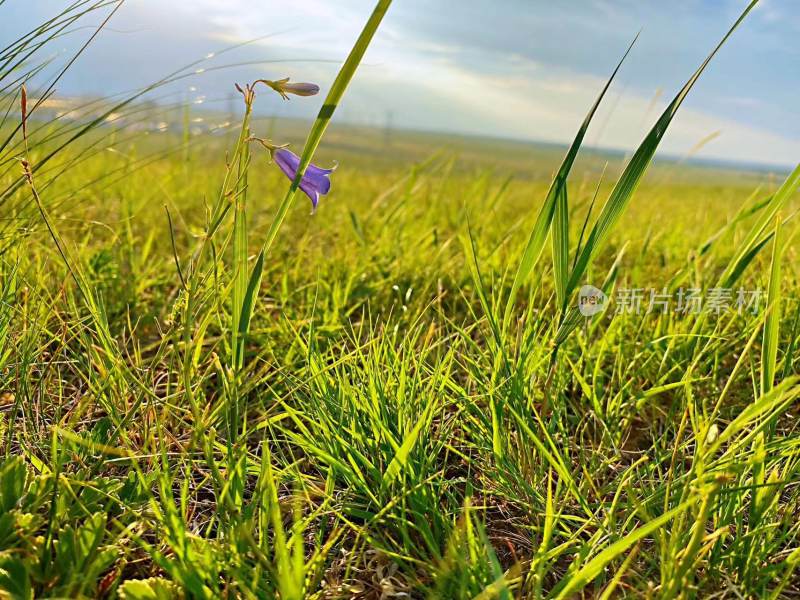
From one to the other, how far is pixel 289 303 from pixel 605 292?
889 mm

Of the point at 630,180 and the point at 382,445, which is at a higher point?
the point at 630,180

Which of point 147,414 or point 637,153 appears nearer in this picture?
point 637,153

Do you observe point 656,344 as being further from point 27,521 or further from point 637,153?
point 27,521

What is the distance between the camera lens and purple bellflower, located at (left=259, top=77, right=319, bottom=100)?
1128mm

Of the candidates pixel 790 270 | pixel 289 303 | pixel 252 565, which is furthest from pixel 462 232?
pixel 252 565

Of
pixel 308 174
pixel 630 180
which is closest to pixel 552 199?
pixel 630 180

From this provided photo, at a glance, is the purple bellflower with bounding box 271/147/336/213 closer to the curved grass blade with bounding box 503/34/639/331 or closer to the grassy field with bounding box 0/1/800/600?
the grassy field with bounding box 0/1/800/600

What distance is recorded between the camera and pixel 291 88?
3.76ft

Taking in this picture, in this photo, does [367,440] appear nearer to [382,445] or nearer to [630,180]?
[382,445]

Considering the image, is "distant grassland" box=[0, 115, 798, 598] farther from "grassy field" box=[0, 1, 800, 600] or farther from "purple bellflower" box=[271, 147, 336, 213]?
"purple bellflower" box=[271, 147, 336, 213]

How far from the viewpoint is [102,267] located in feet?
6.51

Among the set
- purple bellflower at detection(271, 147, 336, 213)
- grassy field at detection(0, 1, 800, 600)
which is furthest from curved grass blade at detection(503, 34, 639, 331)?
purple bellflower at detection(271, 147, 336, 213)

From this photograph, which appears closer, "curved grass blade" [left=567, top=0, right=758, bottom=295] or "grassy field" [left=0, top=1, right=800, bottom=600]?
"grassy field" [left=0, top=1, right=800, bottom=600]

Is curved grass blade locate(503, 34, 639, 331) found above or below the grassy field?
above
